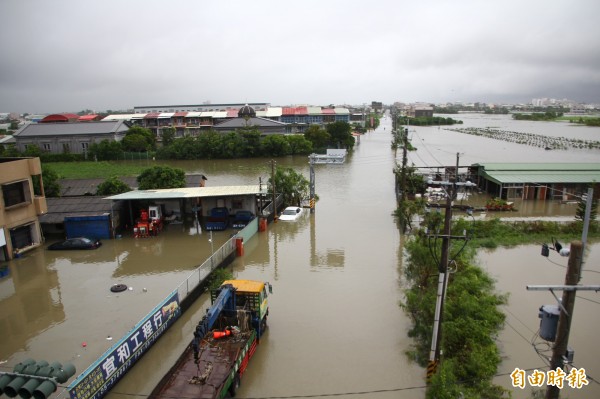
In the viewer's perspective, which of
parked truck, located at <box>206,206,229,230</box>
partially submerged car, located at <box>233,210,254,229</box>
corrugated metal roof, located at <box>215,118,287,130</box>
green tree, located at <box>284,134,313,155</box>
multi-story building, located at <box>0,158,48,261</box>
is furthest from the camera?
corrugated metal roof, located at <box>215,118,287,130</box>

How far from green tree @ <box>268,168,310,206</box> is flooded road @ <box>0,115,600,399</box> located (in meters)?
2.65

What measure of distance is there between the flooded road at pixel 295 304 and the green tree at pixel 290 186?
2.65 metres

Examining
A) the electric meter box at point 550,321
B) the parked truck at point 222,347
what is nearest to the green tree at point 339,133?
the parked truck at point 222,347

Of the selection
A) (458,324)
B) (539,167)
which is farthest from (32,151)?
(458,324)

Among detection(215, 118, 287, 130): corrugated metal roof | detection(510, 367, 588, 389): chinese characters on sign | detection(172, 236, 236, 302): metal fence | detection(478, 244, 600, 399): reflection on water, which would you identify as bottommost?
detection(478, 244, 600, 399): reflection on water

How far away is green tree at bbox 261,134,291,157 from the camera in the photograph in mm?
50656

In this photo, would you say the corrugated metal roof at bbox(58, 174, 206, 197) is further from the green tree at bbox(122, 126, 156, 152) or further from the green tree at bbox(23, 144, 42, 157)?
the green tree at bbox(122, 126, 156, 152)

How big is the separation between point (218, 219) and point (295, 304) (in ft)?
34.7

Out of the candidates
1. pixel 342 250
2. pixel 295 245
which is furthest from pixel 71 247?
pixel 342 250

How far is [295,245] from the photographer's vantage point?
19.9 m

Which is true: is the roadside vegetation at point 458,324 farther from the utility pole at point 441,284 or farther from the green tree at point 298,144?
the green tree at point 298,144

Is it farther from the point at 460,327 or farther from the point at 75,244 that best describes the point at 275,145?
the point at 460,327

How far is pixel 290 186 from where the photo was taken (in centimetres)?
2659

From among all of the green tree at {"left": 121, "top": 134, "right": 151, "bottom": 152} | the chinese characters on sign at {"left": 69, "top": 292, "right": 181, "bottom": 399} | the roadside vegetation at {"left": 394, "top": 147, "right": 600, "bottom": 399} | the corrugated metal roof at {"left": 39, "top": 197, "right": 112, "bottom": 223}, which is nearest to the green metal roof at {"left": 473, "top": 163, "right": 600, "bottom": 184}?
the roadside vegetation at {"left": 394, "top": 147, "right": 600, "bottom": 399}
